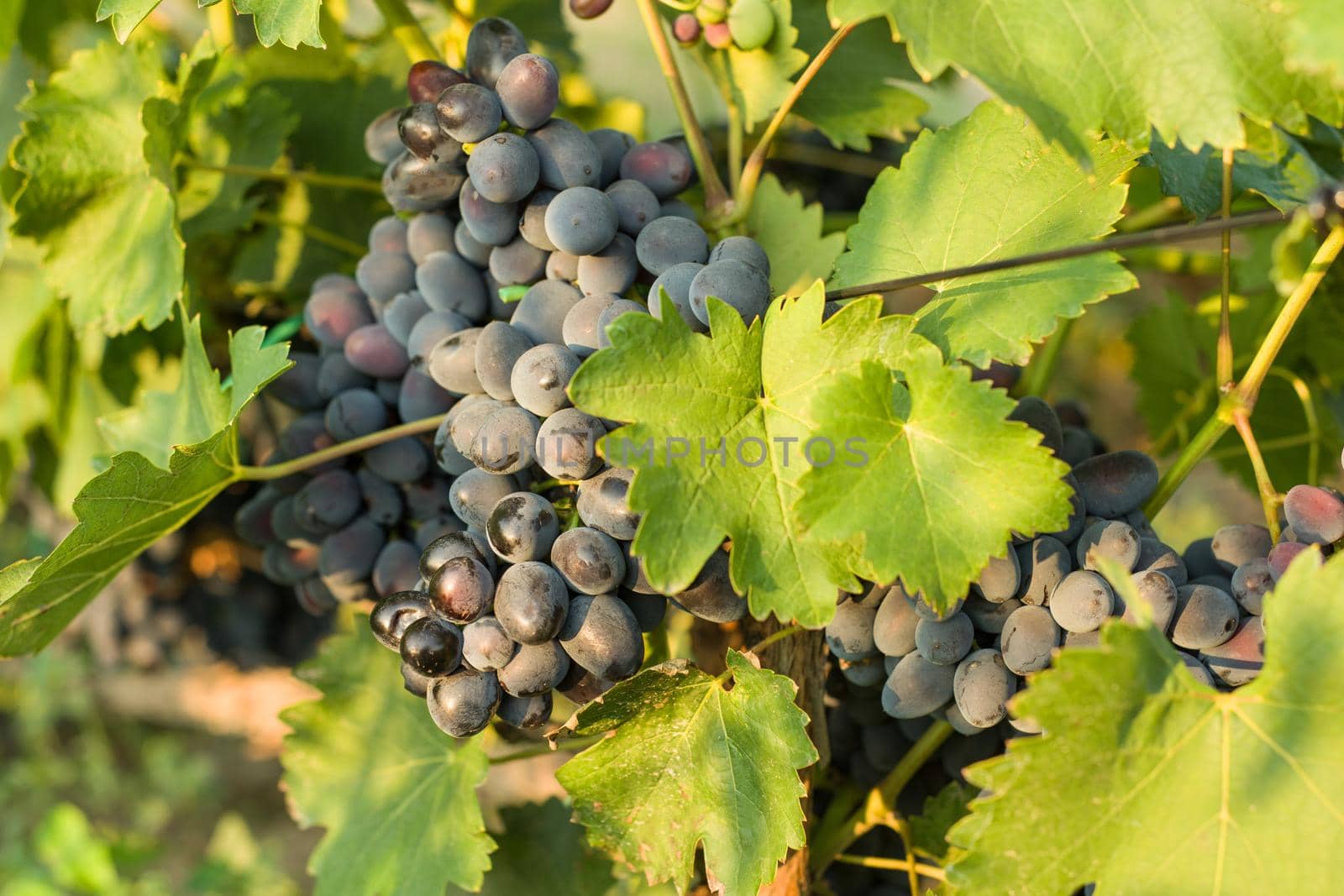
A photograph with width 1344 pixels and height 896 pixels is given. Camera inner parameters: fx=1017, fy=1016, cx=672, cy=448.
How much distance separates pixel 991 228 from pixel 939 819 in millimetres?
514

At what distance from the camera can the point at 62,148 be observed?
3.31 ft

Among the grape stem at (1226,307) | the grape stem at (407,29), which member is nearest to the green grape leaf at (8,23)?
the grape stem at (407,29)

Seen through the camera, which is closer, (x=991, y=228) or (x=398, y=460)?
(x=991, y=228)

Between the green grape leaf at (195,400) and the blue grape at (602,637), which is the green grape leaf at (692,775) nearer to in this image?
the blue grape at (602,637)

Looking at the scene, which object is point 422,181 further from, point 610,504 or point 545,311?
point 610,504

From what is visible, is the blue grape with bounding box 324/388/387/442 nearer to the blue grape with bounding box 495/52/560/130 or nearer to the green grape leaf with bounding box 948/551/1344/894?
the blue grape with bounding box 495/52/560/130

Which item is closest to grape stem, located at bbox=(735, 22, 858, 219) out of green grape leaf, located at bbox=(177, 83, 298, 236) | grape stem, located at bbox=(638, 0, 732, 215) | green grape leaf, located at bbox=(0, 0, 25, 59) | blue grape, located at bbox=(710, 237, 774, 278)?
grape stem, located at bbox=(638, 0, 732, 215)

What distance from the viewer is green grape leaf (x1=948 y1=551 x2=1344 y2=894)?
22.3 inches

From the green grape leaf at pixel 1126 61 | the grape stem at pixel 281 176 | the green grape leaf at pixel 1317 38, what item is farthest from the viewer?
the grape stem at pixel 281 176

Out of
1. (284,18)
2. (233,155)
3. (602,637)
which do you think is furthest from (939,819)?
(233,155)

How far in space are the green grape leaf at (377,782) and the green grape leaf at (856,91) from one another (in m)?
0.68

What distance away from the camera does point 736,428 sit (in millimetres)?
674

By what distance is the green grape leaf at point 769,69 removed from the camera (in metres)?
0.92

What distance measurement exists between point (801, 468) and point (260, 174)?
76 centimetres
